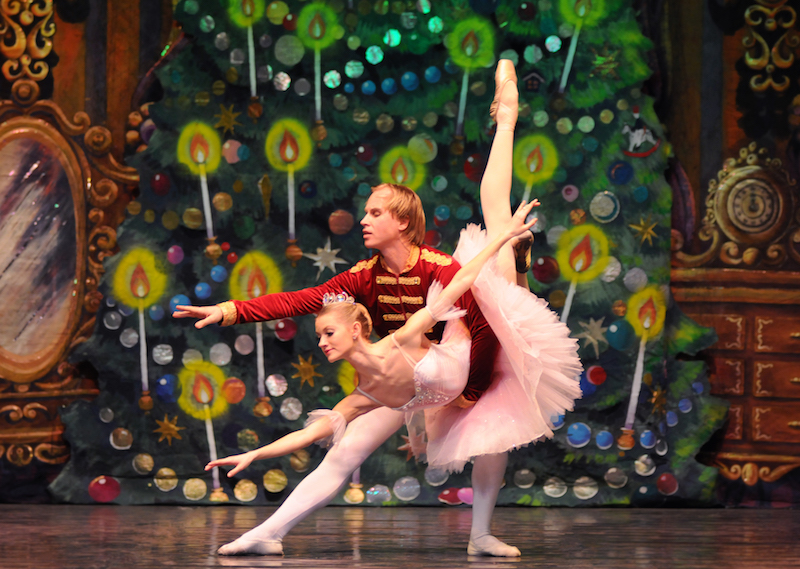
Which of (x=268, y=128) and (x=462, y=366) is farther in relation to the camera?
(x=268, y=128)

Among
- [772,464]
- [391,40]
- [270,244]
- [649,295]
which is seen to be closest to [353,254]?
[270,244]

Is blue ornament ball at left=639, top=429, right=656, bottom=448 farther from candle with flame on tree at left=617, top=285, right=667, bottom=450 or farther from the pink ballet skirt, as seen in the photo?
the pink ballet skirt

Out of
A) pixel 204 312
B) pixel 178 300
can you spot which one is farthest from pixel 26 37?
pixel 204 312

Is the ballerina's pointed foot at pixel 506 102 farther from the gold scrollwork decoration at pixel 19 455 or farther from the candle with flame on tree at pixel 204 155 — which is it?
the gold scrollwork decoration at pixel 19 455

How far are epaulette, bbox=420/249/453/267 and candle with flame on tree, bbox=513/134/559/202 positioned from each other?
1.55 meters

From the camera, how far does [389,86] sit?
4.28 metres

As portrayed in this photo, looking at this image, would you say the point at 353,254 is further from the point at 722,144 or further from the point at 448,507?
the point at 722,144

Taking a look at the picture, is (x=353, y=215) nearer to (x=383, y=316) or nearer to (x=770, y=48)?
(x=383, y=316)

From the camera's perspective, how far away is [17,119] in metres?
4.37

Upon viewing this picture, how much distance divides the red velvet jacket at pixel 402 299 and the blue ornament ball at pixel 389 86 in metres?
1.62

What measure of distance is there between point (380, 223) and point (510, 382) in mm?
648

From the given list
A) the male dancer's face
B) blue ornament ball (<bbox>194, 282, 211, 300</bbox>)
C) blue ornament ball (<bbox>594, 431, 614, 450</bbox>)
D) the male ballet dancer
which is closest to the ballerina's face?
the male ballet dancer

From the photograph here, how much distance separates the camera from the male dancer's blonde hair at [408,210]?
9.12ft

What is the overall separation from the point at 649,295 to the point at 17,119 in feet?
10.6
